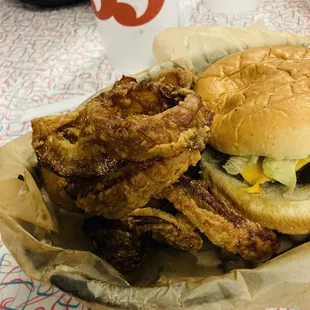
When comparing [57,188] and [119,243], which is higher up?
[57,188]

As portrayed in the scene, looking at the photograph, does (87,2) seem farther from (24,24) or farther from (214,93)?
(214,93)

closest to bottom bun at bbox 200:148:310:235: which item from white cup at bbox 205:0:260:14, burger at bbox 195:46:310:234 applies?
burger at bbox 195:46:310:234

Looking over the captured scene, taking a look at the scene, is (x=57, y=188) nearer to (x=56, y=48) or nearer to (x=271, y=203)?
(x=271, y=203)

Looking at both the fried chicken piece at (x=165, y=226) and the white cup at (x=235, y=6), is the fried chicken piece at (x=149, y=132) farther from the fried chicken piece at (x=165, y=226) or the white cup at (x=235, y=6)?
the white cup at (x=235, y=6)

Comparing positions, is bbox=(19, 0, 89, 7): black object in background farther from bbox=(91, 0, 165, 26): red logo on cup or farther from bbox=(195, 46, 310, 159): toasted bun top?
bbox=(195, 46, 310, 159): toasted bun top

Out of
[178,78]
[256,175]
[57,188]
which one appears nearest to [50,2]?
[178,78]

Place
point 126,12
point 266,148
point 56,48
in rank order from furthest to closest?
1. point 56,48
2. point 126,12
3. point 266,148

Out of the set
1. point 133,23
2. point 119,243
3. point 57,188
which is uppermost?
point 133,23
